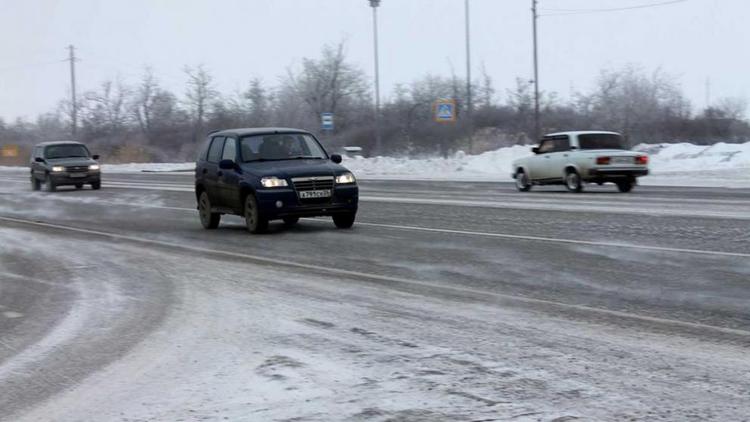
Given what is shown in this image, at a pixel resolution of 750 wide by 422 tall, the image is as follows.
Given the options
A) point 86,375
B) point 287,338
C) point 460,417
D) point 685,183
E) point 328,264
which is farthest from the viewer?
point 685,183

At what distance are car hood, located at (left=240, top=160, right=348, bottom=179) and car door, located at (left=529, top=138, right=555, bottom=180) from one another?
1170cm

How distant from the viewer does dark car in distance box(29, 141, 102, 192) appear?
3406cm

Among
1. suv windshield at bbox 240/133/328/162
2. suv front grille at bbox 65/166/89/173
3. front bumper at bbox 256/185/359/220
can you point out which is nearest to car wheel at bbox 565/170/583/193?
suv windshield at bbox 240/133/328/162

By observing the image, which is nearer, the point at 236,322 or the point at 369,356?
the point at 369,356

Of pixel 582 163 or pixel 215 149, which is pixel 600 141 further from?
pixel 215 149

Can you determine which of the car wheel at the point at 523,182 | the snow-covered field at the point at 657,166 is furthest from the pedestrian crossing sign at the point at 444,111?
the car wheel at the point at 523,182

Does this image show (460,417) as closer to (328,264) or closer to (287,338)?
(287,338)

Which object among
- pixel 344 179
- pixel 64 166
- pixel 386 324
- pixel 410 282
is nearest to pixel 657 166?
pixel 64 166

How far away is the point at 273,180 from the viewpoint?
15.1 m

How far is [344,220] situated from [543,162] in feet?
38.4

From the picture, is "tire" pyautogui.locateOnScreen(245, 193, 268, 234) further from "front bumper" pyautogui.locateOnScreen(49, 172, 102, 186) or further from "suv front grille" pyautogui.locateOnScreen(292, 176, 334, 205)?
"front bumper" pyautogui.locateOnScreen(49, 172, 102, 186)

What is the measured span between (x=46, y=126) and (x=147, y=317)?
12137 centimetres

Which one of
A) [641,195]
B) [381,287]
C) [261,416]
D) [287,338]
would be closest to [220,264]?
[381,287]

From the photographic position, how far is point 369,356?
6.39m
